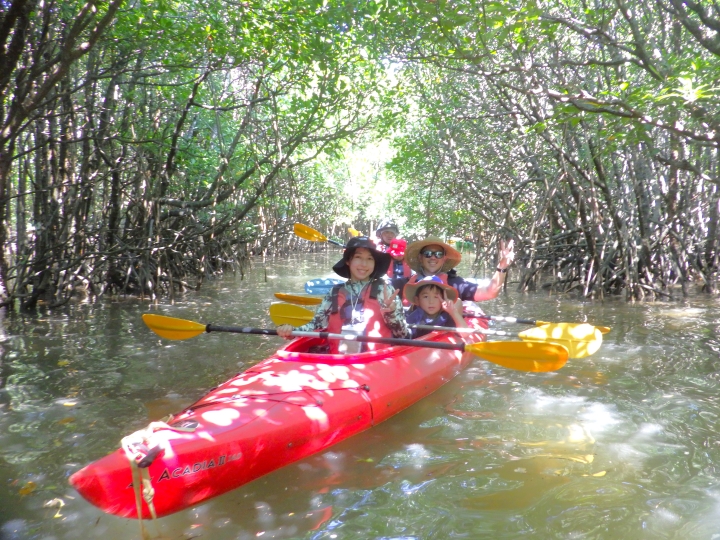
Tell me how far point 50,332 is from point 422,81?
783 centimetres

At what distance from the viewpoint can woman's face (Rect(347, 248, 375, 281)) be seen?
3842mm

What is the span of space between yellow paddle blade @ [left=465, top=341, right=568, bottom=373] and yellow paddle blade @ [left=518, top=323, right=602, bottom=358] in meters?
0.51

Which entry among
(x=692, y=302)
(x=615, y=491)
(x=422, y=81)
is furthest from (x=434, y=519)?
(x=422, y=81)

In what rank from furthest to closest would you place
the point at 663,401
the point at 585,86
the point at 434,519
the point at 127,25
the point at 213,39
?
1. the point at 585,86
2. the point at 213,39
3. the point at 127,25
4. the point at 663,401
5. the point at 434,519

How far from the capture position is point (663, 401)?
3891 mm

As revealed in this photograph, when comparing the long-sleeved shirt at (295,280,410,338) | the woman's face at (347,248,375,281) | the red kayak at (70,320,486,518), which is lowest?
the red kayak at (70,320,486,518)

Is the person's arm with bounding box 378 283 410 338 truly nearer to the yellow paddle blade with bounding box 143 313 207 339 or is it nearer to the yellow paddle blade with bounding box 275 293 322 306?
the yellow paddle blade with bounding box 143 313 207 339

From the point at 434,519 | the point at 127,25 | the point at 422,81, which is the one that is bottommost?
the point at 434,519

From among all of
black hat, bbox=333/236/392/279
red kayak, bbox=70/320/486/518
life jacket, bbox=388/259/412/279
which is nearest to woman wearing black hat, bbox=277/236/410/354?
black hat, bbox=333/236/392/279

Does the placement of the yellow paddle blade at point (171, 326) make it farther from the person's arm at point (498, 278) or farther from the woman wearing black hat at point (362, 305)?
the person's arm at point (498, 278)

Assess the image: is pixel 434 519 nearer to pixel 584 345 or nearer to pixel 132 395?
pixel 584 345

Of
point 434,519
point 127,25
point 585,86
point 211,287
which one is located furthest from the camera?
point 211,287

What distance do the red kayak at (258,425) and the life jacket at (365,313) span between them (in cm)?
16

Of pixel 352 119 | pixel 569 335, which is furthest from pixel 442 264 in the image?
pixel 352 119
